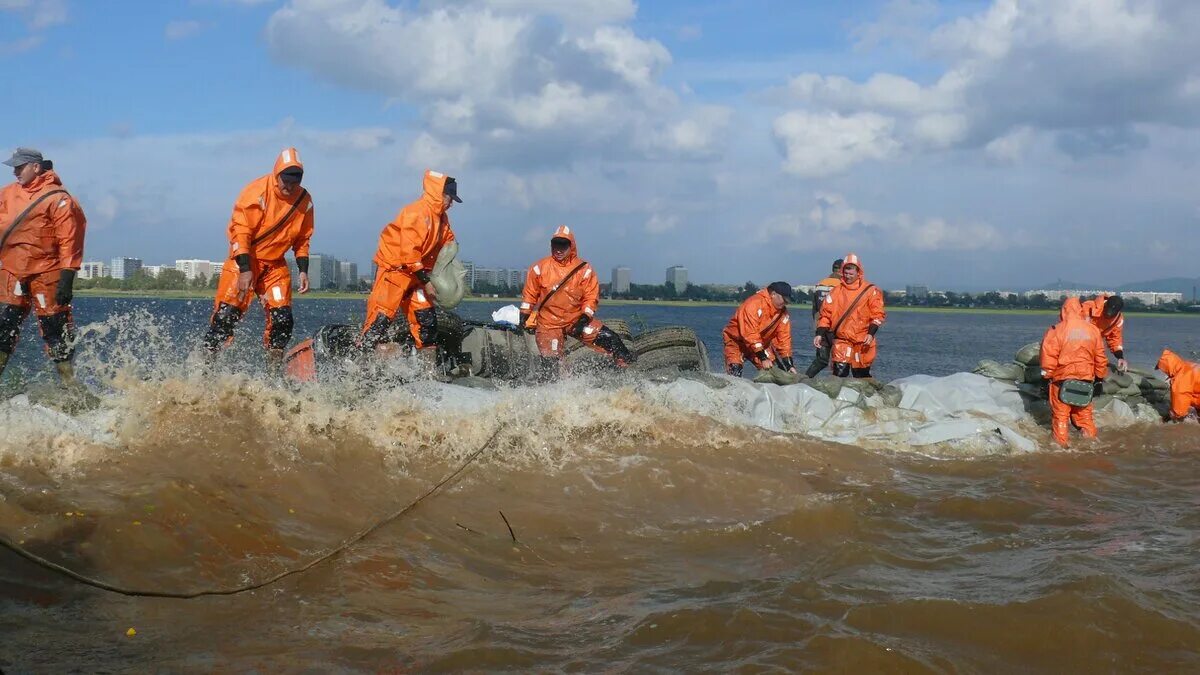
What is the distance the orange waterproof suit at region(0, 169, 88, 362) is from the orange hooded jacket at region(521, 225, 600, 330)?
4311mm

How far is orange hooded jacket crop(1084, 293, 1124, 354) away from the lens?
10.7 metres

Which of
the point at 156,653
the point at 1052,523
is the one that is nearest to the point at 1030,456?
the point at 1052,523

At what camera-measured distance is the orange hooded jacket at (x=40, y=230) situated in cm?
691

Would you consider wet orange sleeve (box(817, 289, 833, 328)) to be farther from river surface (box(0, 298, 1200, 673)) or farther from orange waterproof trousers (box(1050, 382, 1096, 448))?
river surface (box(0, 298, 1200, 673))

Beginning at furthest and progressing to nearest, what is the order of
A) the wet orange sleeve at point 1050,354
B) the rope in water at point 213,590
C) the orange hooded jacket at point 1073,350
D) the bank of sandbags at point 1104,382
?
the bank of sandbags at point 1104,382 → the wet orange sleeve at point 1050,354 → the orange hooded jacket at point 1073,350 → the rope in water at point 213,590

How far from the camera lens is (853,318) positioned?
37.1ft

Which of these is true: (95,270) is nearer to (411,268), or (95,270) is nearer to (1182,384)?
(411,268)

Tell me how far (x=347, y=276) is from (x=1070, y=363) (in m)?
12.7

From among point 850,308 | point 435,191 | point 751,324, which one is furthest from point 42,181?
point 850,308

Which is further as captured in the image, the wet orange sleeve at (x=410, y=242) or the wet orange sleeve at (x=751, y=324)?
the wet orange sleeve at (x=751, y=324)

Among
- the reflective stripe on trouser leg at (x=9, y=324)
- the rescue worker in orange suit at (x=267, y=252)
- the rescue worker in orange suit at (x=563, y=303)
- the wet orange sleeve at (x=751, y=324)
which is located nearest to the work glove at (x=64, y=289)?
the reflective stripe on trouser leg at (x=9, y=324)

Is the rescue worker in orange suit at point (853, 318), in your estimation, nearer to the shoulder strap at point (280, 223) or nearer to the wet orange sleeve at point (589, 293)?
the wet orange sleeve at point (589, 293)

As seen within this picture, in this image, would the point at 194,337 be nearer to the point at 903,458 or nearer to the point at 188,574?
the point at 188,574

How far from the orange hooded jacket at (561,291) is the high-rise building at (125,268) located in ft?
79.9
